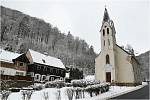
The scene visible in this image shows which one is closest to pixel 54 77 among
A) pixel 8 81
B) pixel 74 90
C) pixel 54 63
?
pixel 54 63

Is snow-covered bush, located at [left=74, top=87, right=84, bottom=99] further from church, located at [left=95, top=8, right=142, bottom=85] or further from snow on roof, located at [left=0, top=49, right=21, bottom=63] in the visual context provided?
church, located at [left=95, top=8, right=142, bottom=85]

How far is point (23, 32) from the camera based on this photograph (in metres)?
87.8

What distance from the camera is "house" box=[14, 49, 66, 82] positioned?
4726cm

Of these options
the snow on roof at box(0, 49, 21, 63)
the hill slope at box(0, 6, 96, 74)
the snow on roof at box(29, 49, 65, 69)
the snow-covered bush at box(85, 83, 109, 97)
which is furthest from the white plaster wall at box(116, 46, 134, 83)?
the hill slope at box(0, 6, 96, 74)

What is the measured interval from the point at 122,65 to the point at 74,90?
29.9 metres

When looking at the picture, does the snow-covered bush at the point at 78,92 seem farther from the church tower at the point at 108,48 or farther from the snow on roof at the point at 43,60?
the snow on roof at the point at 43,60

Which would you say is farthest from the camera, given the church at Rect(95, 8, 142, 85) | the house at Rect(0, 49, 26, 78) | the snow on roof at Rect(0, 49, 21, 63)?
the church at Rect(95, 8, 142, 85)

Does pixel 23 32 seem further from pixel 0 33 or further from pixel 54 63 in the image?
pixel 54 63

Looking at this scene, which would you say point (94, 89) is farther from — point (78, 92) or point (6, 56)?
point (6, 56)

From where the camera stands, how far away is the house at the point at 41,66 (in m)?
47.3

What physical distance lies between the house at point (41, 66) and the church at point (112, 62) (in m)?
12.3

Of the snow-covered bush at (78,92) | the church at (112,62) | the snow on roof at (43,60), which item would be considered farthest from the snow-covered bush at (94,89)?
the snow on roof at (43,60)

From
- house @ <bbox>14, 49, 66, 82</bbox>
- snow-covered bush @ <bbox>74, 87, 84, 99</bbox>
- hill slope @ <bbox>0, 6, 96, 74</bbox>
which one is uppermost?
hill slope @ <bbox>0, 6, 96, 74</bbox>

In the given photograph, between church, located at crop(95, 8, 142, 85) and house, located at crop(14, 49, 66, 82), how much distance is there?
1226 centimetres
